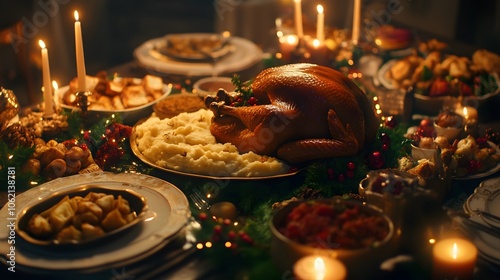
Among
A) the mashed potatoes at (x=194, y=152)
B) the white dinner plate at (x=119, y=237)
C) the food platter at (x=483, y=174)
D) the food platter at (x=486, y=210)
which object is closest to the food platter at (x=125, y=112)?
the mashed potatoes at (x=194, y=152)

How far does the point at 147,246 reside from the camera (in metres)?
2.02

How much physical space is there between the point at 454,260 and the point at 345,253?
0.34 metres

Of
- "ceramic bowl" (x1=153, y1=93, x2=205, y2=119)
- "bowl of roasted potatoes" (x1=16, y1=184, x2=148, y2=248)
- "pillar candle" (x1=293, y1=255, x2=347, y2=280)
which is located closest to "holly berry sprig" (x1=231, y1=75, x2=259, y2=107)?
"ceramic bowl" (x1=153, y1=93, x2=205, y2=119)

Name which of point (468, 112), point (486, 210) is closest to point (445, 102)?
point (468, 112)

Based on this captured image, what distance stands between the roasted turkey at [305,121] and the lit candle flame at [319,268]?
781 millimetres

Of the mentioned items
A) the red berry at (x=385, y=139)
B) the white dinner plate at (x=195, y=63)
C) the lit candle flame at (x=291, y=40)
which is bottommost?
the white dinner plate at (x=195, y=63)

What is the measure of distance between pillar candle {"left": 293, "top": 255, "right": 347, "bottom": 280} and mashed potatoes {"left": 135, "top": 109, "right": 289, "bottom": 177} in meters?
0.72

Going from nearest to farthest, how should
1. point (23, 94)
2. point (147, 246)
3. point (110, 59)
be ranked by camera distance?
point (147, 246) → point (23, 94) → point (110, 59)

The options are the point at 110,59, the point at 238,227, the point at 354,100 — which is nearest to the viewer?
the point at 238,227

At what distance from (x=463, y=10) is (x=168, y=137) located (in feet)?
10.5

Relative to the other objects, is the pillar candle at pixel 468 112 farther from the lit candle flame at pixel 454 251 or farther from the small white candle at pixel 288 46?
the lit candle flame at pixel 454 251

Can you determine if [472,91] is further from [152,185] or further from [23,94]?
[23,94]

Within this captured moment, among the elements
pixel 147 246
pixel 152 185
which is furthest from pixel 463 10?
pixel 147 246

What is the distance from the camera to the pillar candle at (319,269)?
1.74 metres
